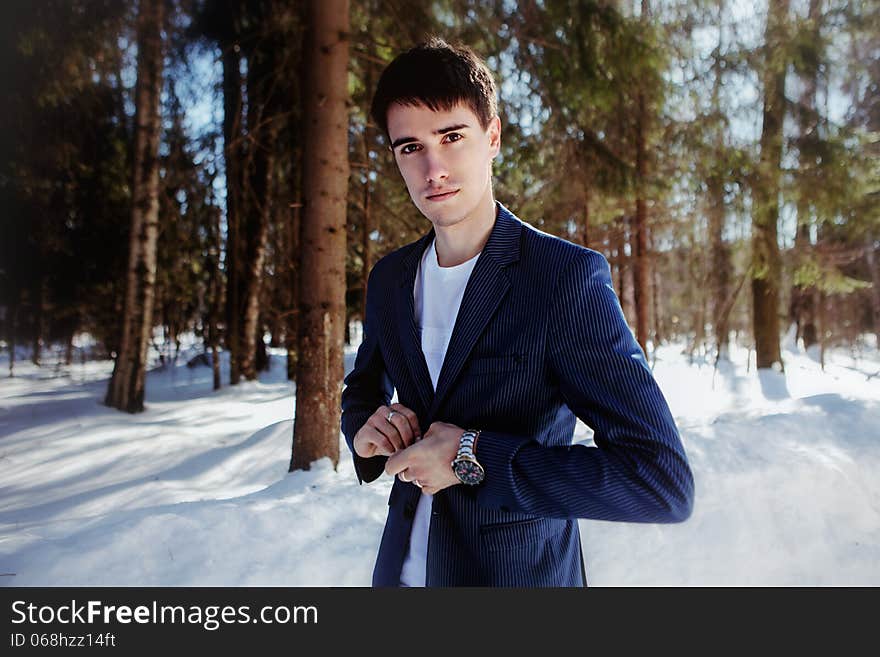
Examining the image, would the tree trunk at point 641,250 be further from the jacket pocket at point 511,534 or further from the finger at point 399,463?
the finger at point 399,463

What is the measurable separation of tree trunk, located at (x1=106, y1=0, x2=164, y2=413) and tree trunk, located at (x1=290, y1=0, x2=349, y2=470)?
3766mm

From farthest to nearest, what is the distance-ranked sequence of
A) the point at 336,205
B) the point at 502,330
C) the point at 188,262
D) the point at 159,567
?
1. the point at 188,262
2. the point at 336,205
3. the point at 159,567
4. the point at 502,330

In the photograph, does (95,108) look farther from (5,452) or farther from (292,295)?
(5,452)

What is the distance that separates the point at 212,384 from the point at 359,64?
18.6 feet

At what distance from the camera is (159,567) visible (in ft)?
8.31

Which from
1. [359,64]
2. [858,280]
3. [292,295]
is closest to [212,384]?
[292,295]

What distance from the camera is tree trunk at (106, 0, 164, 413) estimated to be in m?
6.73

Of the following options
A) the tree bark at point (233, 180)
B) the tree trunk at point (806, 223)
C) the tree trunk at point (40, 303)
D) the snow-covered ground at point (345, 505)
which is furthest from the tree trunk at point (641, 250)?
the tree trunk at point (40, 303)

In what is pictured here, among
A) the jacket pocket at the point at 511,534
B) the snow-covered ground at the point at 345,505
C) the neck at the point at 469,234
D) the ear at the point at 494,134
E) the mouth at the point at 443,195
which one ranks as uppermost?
the ear at the point at 494,134

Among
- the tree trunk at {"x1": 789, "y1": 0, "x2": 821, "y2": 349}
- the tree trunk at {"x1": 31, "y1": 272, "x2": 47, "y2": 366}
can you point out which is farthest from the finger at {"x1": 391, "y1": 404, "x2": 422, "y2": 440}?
the tree trunk at {"x1": 31, "y1": 272, "x2": 47, "y2": 366}

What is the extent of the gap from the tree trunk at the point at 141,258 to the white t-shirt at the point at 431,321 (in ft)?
21.6

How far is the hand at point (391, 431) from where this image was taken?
41.2 inches

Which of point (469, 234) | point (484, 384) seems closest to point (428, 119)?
point (469, 234)

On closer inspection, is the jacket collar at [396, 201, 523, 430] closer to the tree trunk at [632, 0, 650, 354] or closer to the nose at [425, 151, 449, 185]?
the nose at [425, 151, 449, 185]
